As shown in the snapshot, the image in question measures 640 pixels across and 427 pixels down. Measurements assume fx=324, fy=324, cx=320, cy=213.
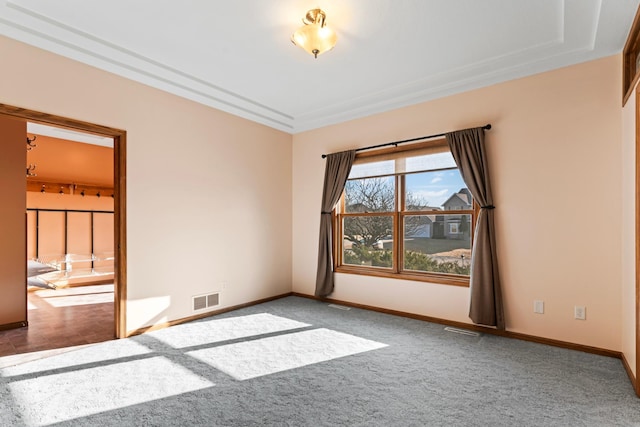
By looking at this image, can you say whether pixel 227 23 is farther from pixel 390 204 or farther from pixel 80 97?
pixel 390 204

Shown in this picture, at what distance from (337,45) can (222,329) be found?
10.7ft

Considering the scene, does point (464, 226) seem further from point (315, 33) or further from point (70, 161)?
point (70, 161)

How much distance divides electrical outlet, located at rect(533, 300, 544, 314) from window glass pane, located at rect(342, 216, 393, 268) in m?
1.71

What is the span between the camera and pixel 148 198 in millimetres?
3689

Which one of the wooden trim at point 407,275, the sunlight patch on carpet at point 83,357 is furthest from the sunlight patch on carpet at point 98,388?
the wooden trim at point 407,275

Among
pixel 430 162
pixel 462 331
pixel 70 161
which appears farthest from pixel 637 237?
pixel 70 161

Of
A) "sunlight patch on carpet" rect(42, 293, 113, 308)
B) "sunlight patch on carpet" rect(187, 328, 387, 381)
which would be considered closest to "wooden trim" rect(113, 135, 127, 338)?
"sunlight patch on carpet" rect(187, 328, 387, 381)

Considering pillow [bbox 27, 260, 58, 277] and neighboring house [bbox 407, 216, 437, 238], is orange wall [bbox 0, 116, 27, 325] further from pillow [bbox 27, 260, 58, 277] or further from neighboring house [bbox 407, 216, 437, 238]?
neighboring house [bbox 407, 216, 437, 238]

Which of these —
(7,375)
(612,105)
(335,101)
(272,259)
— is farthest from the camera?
(272,259)

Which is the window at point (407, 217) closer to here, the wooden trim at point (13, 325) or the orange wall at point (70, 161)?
the wooden trim at point (13, 325)

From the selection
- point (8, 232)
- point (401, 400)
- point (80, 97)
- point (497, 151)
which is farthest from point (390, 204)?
point (8, 232)

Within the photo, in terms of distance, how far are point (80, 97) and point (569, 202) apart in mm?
4936

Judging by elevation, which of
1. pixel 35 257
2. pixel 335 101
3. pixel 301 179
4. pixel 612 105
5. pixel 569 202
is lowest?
pixel 35 257

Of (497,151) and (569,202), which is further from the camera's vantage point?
(497,151)
